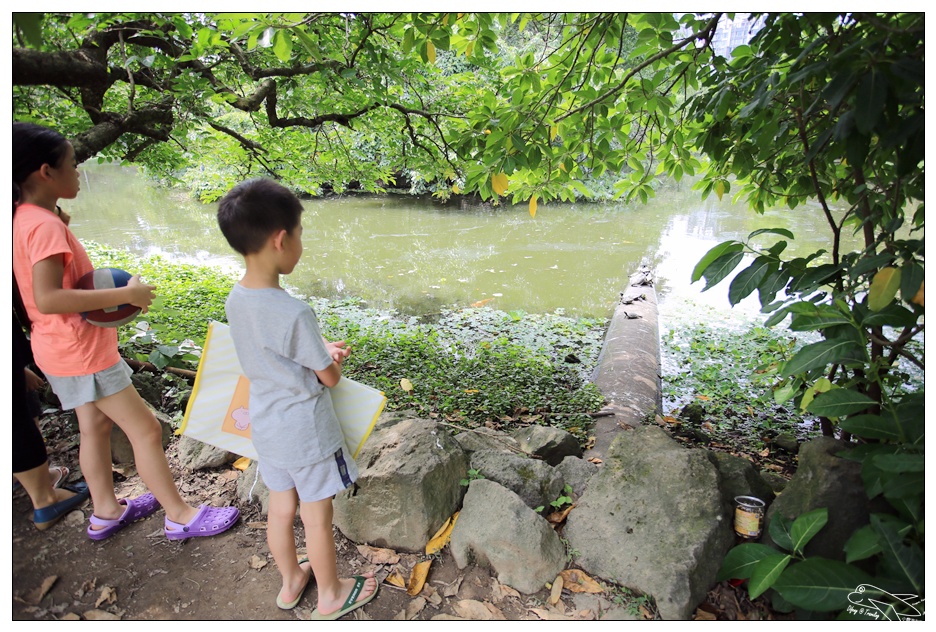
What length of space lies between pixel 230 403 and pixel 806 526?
1.88 metres

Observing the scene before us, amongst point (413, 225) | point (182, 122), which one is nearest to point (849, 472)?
point (182, 122)

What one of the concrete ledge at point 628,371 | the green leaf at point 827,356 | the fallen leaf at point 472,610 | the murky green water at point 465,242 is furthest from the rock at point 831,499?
the murky green water at point 465,242

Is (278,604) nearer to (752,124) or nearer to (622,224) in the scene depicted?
(752,124)

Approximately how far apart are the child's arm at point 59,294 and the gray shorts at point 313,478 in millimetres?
665

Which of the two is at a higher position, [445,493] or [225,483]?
[445,493]

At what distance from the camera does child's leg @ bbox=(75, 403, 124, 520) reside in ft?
Answer: 5.54

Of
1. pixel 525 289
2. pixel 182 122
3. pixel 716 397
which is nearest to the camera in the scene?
pixel 182 122

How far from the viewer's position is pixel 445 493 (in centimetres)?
202

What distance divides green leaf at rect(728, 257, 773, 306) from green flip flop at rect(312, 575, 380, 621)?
1.61 meters

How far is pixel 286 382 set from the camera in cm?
142

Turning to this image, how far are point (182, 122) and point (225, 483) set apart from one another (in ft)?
7.31

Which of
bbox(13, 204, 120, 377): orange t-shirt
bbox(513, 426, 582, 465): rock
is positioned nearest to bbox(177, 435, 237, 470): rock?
bbox(13, 204, 120, 377): orange t-shirt

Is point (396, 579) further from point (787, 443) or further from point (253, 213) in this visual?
point (787, 443)

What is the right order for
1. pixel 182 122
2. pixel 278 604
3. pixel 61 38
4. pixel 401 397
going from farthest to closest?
pixel 401 397 → pixel 182 122 → pixel 61 38 → pixel 278 604
